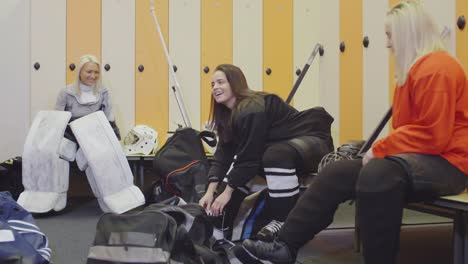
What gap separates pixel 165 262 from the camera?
1.40m

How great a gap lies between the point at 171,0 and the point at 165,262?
104 inches

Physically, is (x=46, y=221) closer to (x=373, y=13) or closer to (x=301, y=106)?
(x=301, y=106)

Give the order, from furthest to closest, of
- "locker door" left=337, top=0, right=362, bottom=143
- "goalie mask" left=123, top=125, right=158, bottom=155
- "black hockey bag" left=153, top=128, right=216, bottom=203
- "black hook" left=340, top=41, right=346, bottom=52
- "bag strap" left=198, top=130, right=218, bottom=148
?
"goalie mask" left=123, top=125, right=158, bottom=155 → "black hook" left=340, top=41, right=346, bottom=52 → "locker door" left=337, top=0, right=362, bottom=143 → "bag strap" left=198, top=130, right=218, bottom=148 → "black hockey bag" left=153, top=128, right=216, bottom=203

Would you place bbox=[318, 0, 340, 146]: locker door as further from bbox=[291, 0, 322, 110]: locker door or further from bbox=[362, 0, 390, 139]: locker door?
bbox=[362, 0, 390, 139]: locker door

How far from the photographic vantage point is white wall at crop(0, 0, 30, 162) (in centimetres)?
340

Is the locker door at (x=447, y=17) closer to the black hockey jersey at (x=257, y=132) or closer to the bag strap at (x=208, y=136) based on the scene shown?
the black hockey jersey at (x=257, y=132)

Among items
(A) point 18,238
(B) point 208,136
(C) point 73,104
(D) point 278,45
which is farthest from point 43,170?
(D) point 278,45

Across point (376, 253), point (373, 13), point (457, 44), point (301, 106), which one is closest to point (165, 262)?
point (376, 253)

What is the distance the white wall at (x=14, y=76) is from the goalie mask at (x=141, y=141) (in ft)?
2.61

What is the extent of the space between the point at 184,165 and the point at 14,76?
166 centimetres

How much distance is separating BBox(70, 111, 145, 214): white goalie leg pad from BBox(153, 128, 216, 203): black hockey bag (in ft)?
0.72

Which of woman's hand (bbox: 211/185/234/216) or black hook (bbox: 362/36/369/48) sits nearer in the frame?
woman's hand (bbox: 211/185/234/216)

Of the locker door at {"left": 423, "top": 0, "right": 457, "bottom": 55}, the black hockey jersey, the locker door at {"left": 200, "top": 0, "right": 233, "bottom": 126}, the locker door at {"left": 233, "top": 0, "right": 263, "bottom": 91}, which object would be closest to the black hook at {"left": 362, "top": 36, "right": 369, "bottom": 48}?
the locker door at {"left": 423, "top": 0, "right": 457, "bottom": 55}

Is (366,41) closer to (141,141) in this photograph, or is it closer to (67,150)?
(141,141)
